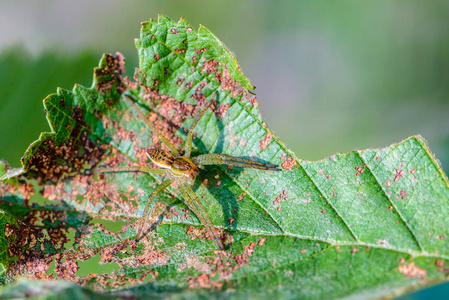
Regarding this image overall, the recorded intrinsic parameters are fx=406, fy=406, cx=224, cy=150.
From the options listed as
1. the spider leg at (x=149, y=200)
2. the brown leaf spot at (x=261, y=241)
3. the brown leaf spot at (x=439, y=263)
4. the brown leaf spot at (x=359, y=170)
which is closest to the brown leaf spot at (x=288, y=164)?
the brown leaf spot at (x=359, y=170)

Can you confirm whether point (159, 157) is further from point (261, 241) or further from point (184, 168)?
point (261, 241)

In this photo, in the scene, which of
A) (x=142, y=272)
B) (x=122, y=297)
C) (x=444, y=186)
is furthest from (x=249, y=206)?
(x=444, y=186)

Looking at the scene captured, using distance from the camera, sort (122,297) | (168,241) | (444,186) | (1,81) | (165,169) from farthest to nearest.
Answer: (1,81), (165,169), (168,241), (444,186), (122,297)

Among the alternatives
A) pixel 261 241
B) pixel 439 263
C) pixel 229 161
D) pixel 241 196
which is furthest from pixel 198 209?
pixel 439 263

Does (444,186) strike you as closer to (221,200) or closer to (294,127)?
(221,200)

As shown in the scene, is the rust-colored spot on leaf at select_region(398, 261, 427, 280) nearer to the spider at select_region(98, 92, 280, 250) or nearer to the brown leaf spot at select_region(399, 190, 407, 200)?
the brown leaf spot at select_region(399, 190, 407, 200)

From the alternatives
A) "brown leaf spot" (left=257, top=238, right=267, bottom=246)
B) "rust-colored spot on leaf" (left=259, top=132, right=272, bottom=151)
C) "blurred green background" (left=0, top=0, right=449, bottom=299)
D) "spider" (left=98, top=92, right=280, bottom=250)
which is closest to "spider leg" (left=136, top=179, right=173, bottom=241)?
"spider" (left=98, top=92, right=280, bottom=250)

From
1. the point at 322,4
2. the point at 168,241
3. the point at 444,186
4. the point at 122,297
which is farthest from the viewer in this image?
the point at 322,4

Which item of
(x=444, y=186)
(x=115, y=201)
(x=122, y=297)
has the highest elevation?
(x=115, y=201)
